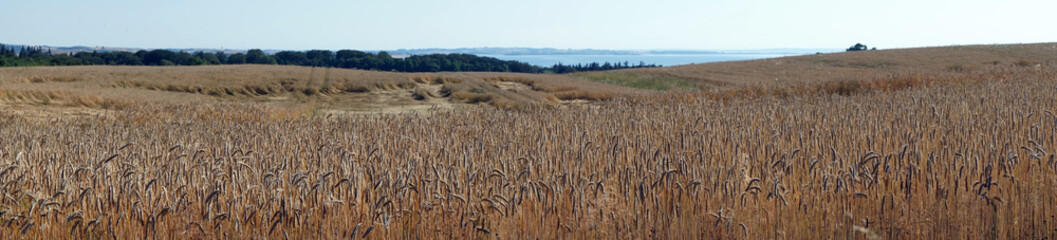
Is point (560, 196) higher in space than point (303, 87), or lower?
higher

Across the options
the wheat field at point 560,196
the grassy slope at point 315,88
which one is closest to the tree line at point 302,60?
the grassy slope at point 315,88

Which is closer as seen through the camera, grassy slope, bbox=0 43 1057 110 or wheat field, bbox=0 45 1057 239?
wheat field, bbox=0 45 1057 239

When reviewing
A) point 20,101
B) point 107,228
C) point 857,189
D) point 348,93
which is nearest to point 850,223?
point 857,189

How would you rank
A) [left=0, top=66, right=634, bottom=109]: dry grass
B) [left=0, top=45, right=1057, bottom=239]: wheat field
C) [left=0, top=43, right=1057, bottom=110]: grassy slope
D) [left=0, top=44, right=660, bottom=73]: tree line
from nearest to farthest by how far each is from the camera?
[left=0, top=45, right=1057, bottom=239]: wheat field → [left=0, top=43, right=1057, bottom=110]: grassy slope → [left=0, top=66, right=634, bottom=109]: dry grass → [left=0, top=44, right=660, bottom=73]: tree line

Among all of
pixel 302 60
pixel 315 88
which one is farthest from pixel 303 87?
pixel 302 60

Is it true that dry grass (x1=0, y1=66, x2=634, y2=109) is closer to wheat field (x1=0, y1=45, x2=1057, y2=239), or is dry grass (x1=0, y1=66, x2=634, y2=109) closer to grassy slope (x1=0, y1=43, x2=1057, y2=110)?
grassy slope (x1=0, y1=43, x2=1057, y2=110)

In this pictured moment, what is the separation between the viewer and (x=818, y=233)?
12.2ft

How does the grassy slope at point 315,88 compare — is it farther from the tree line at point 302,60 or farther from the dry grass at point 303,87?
the tree line at point 302,60

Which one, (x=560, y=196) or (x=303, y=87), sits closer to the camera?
(x=560, y=196)

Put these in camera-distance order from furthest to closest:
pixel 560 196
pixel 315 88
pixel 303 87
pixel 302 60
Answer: pixel 302 60 → pixel 303 87 → pixel 315 88 → pixel 560 196

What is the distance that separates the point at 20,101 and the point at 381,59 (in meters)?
33.8

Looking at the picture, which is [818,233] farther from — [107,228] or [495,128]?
[495,128]

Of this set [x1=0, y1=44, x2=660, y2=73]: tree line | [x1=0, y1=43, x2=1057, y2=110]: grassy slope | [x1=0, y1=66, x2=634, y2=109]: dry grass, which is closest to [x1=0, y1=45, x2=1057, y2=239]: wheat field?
[x1=0, y1=43, x2=1057, y2=110]: grassy slope

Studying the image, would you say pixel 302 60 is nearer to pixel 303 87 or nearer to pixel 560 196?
pixel 303 87
